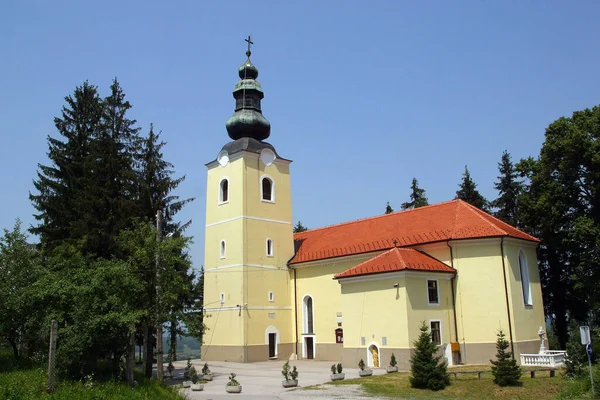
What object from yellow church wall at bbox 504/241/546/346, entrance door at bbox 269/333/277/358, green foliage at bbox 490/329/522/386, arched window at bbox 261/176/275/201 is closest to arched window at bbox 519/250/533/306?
yellow church wall at bbox 504/241/546/346

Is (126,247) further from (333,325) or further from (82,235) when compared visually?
(333,325)

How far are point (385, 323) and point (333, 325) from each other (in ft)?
23.5

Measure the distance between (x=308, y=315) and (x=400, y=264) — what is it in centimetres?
1081

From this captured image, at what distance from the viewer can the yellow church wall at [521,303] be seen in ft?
91.6

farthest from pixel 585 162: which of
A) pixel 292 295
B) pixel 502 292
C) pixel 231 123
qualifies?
pixel 231 123

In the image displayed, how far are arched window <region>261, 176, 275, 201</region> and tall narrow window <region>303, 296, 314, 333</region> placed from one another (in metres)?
7.30

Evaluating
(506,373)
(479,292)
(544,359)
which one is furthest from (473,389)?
(479,292)

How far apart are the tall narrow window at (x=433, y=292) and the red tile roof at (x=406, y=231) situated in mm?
2619

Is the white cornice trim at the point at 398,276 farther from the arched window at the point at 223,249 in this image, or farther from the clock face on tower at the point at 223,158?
the clock face on tower at the point at 223,158

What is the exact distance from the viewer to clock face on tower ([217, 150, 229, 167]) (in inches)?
1516

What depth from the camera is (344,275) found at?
2964 cm

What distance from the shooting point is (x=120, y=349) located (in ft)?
61.9

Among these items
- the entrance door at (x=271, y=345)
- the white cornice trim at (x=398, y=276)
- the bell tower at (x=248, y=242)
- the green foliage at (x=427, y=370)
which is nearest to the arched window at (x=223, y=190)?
the bell tower at (x=248, y=242)

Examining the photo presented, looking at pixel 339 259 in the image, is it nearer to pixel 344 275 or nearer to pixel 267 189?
pixel 344 275
